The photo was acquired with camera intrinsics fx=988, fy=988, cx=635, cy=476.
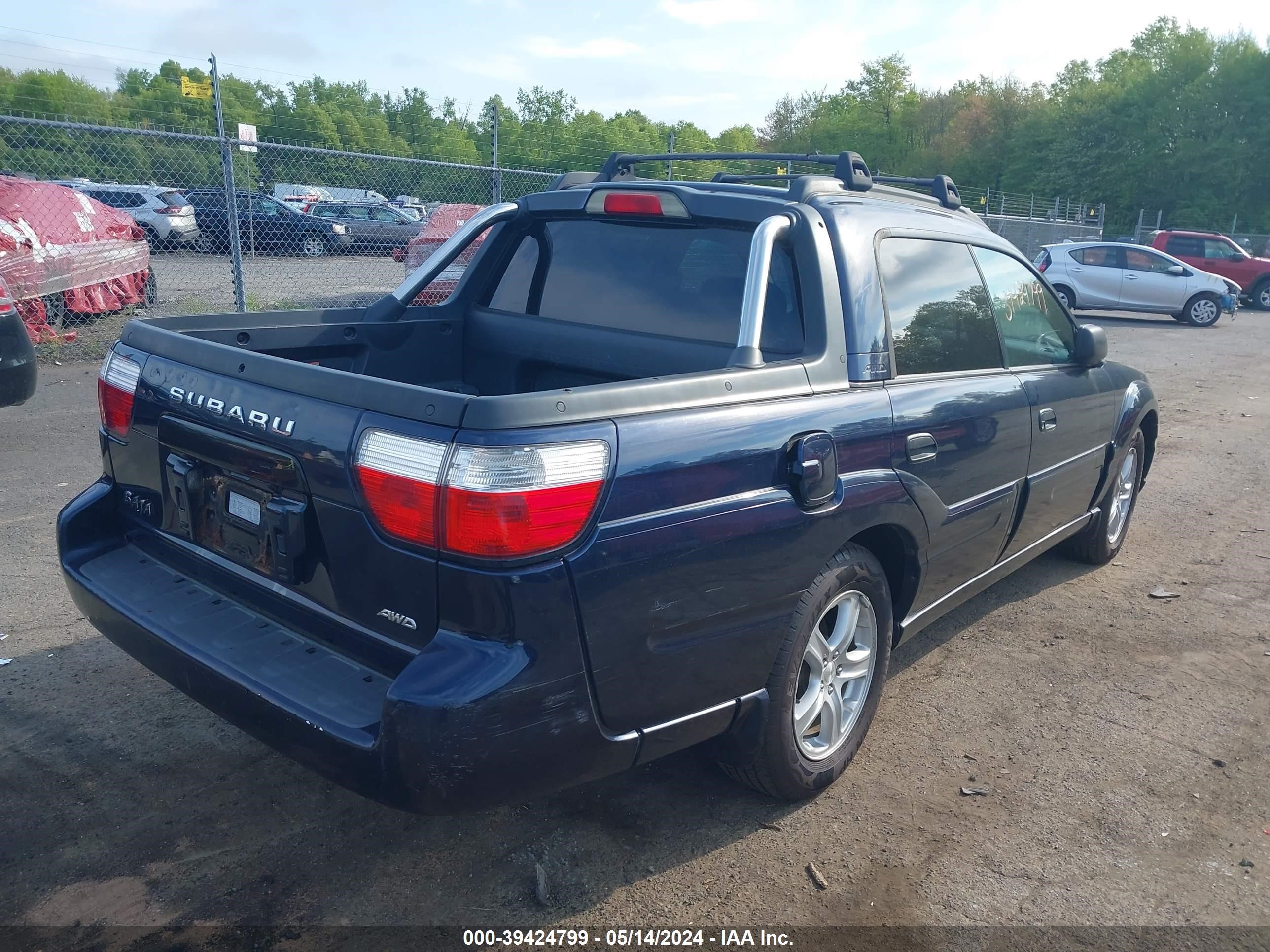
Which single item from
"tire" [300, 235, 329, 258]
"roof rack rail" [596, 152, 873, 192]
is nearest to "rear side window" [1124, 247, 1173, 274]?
"tire" [300, 235, 329, 258]

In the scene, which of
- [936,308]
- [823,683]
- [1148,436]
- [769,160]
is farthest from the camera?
[1148,436]

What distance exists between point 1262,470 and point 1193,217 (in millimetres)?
49237

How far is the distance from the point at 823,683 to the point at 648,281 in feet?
4.94

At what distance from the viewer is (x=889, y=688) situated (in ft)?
12.9

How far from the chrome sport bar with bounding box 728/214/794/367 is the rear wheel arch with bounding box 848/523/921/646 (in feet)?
2.24

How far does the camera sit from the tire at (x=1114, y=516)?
205 inches

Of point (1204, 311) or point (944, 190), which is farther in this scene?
point (1204, 311)

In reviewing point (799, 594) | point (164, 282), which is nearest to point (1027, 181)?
point (164, 282)

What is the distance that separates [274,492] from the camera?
2531 millimetres

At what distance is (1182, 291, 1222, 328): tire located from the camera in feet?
65.6

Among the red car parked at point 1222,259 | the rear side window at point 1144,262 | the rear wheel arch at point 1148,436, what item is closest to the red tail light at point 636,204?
the rear wheel arch at point 1148,436

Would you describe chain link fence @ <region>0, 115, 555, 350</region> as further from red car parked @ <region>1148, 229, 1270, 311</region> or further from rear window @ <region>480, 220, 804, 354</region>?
red car parked @ <region>1148, 229, 1270, 311</region>

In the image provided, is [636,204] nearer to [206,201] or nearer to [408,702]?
[408,702]

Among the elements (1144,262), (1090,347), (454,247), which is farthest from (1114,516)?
(1144,262)
